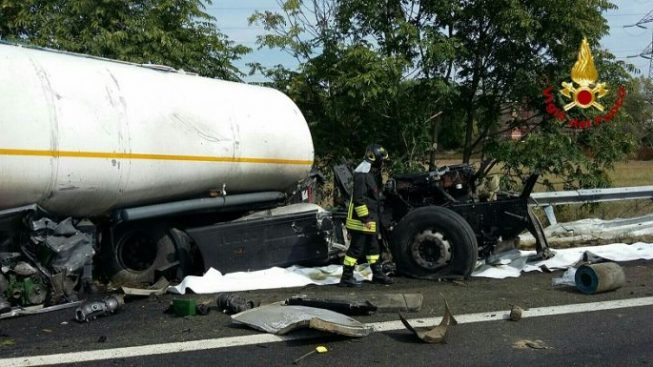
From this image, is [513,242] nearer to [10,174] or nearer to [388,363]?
[388,363]

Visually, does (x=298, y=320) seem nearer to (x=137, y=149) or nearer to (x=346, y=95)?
(x=137, y=149)

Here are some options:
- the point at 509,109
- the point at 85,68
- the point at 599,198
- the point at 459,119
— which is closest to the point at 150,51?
the point at 85,68

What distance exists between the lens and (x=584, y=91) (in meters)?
11.0

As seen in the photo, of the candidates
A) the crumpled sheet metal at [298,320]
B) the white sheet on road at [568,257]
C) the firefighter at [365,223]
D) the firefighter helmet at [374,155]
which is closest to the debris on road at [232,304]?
the crumpled sheet metal at [298,320]

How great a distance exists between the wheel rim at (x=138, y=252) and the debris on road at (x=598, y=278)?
4444 millimetres

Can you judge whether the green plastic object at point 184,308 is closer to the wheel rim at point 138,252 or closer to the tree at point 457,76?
the wheel rim at point 138,252

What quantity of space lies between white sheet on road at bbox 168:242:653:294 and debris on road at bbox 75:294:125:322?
37.0 inches

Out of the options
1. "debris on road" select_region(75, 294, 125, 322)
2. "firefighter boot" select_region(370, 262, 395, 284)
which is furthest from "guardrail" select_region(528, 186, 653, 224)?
"debris on road" select_region(75, 294, 125, 322)

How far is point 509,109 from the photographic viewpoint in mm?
11820

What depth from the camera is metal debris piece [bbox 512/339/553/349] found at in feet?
16.2

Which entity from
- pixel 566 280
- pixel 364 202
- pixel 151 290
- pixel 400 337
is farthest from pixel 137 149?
pixel 566 280

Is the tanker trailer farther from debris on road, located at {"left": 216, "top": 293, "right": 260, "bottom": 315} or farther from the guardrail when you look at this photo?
the guardrail

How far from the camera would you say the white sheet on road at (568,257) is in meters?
7.64

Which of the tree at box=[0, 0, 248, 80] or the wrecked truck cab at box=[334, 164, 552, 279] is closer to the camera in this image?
the wrecked truck cab at box=[334, 164, 552, 279]
